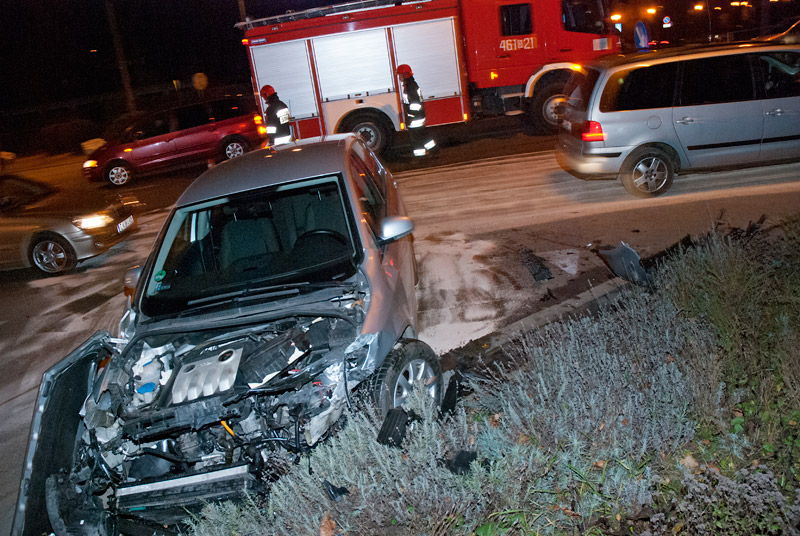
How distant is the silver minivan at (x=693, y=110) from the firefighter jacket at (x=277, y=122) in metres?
7.11

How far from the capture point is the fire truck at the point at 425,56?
14.5m

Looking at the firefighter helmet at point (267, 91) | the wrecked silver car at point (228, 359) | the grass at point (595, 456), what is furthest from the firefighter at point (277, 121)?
the grass at point (595, 456)

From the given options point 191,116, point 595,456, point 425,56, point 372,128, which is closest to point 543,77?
point 425,56

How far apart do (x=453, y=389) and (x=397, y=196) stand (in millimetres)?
2403

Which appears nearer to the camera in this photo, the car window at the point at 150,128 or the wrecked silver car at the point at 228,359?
the wrecked silver car at the point at 228,359

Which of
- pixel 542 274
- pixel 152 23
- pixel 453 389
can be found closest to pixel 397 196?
pixel 542 274

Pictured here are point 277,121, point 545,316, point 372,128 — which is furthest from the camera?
point 372,128

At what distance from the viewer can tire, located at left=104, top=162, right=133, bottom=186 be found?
16953 mm

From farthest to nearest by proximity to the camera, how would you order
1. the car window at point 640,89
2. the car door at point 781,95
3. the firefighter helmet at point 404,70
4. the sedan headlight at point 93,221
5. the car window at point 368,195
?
the firefighter helmet at point 404,70, the sedan headlight at point 93,221, the car window at point 640,89, the car door at point 781,95, the car window at point 368,195

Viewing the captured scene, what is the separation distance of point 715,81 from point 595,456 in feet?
23.3

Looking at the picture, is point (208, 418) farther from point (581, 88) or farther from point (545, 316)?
point (581, 88)

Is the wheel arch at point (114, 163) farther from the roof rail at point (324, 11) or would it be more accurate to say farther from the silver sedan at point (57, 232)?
the silver sedan at point (57, 232)

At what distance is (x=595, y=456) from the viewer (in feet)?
9.48

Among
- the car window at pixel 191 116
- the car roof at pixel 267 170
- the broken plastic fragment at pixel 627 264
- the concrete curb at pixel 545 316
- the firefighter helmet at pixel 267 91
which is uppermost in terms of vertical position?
the firefighter helmet at pixel 267 91
